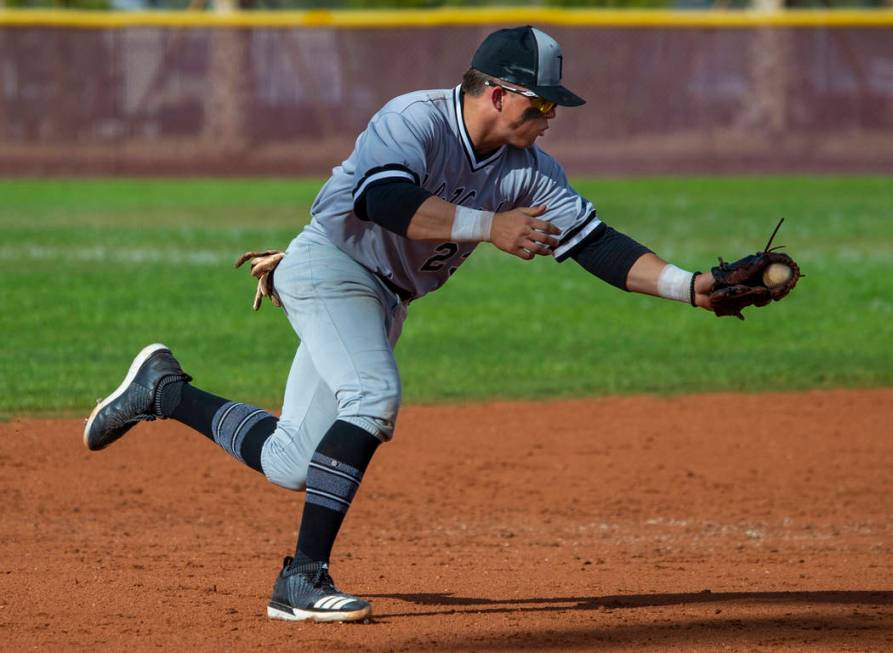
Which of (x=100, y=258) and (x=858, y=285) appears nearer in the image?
(x=858, y=285)

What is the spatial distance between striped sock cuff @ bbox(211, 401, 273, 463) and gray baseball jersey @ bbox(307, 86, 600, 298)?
70 centimetres

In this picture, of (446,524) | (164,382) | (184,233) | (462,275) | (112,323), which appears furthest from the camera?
(184,233)

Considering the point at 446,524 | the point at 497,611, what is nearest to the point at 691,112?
the point at 446,524

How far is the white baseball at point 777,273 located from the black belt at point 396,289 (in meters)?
1.20

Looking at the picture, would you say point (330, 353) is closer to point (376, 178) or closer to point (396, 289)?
point (396, 289)

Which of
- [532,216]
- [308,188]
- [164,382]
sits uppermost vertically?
[308,188]

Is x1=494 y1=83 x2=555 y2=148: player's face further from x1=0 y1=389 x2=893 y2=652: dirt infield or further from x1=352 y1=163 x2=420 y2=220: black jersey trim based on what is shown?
x1=0 y1=389 x2=893 y2=652: dirt infield

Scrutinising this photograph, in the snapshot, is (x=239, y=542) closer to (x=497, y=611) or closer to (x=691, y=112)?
(x=497, y=611)

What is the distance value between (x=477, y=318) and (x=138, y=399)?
7.41 meters

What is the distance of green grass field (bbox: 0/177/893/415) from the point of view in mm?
10094

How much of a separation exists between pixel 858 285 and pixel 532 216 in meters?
10.6

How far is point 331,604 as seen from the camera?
4.59m

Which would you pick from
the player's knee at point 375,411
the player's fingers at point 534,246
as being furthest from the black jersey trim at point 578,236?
the player's knee at point 375,411

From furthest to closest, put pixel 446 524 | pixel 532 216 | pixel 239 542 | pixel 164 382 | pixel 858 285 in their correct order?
pixel 858 285 → pixel 446 524 → pixel 239 542 → pixel 164 382 → pixel 532 216
